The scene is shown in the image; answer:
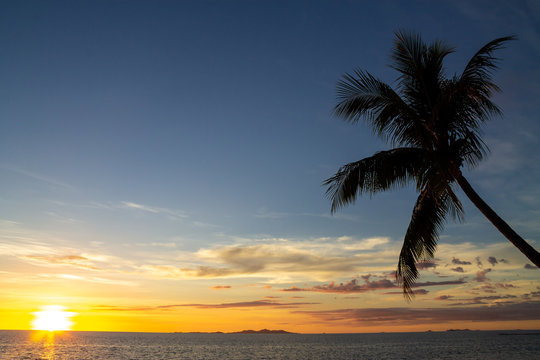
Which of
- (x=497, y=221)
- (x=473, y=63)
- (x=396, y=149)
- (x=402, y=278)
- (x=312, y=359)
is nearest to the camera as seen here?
(x=497, y=221)

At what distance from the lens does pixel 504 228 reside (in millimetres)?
8758

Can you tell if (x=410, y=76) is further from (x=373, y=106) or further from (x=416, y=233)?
(x=416, y=233)

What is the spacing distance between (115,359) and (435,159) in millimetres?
76177

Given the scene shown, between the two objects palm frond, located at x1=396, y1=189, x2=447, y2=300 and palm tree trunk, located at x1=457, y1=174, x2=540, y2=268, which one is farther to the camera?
palm frond, located at x1=396, y1=189, x2=447, y2=300

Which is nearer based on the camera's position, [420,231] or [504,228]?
[504,228]

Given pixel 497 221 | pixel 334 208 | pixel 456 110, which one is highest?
pixel 456 110

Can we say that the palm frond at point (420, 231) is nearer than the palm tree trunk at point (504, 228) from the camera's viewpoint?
No

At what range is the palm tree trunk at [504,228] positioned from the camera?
8398 millimetres

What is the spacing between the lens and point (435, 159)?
9914mm

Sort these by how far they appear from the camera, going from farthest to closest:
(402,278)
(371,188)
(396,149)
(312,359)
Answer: (312,359), (402,278), (371,188), (396,149)

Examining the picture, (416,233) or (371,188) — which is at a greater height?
(371,188)

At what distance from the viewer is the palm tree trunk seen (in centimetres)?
840

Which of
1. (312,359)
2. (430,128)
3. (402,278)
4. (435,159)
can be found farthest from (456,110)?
(312,359)

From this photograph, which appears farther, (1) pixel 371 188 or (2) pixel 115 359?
(2) pixel 115 359
